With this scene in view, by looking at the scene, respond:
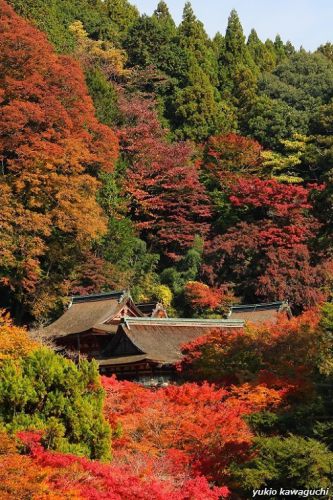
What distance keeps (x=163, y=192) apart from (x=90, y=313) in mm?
11162

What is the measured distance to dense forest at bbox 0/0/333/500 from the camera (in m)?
13.2

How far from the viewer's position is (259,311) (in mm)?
30156

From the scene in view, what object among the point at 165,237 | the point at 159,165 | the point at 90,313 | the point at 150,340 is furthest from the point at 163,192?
the point at 150,340

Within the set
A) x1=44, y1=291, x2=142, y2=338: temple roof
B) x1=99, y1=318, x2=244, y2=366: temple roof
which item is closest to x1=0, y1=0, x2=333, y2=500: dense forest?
x1=44, y1=291, x2=142, y2=338: temple roof

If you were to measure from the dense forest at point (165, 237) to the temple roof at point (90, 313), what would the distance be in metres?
1.00

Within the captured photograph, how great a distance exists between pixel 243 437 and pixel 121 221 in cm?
2137

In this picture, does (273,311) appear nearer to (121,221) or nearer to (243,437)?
(121,221)

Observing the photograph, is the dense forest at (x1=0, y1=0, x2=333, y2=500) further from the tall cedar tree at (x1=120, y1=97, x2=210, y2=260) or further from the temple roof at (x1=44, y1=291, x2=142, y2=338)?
the temple roof at (x1=44, y1=291, x2=142, y2=338)

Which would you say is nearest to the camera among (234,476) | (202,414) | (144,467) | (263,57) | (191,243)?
(234,476)

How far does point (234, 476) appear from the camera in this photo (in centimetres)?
1270

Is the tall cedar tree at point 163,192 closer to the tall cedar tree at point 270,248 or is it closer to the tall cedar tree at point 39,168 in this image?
the tall cedar tree at point 270,248

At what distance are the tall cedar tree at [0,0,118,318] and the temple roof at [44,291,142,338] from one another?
115 cm

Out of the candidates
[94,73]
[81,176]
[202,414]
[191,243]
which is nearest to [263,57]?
[94,73]

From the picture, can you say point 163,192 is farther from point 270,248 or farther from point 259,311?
point 259,311
